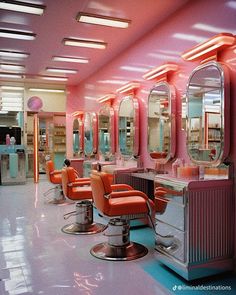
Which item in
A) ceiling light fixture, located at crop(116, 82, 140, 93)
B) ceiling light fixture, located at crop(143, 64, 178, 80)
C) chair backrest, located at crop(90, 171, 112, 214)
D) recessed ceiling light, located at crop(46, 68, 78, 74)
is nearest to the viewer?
chair backrest, located at crop(90, 171, 112, 214)

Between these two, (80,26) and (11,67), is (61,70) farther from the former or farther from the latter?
(80,26)

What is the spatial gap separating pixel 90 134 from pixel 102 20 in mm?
3292

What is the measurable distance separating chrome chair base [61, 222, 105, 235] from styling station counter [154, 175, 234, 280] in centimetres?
137

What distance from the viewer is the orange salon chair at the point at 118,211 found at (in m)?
2.88

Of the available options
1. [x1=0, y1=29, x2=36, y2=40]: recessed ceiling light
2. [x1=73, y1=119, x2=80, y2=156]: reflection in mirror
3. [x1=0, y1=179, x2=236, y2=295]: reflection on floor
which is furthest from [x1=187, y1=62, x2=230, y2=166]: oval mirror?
[x1=73, y1=119, x2=80, y2=156]: reflection in mirror

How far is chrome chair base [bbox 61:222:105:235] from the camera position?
383 cm

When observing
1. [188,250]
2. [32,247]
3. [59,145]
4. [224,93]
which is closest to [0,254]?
[32,247]

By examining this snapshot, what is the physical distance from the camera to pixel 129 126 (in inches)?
187

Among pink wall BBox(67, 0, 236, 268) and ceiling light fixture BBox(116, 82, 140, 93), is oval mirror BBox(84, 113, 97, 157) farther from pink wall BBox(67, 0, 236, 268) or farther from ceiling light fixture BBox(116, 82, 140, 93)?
ceiling light fixture BBox(116, 82, 140, 93)

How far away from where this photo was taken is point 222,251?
2576 mm

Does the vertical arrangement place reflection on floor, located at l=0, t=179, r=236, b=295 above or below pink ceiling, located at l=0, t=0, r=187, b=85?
below

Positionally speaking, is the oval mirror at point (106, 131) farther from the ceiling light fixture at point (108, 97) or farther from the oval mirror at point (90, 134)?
the oval mirror at point (90, 134)

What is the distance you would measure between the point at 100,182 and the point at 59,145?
26.3 ft

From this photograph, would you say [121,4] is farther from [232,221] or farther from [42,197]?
[42,197]
